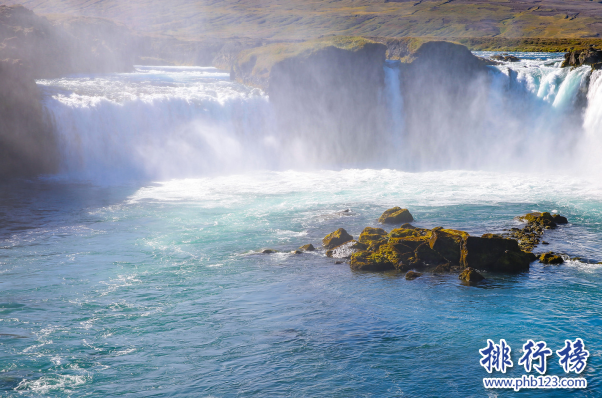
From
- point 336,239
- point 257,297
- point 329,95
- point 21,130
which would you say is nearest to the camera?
point 257,297

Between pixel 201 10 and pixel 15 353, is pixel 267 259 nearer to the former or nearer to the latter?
pixel 15 353

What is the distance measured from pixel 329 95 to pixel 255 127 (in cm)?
797

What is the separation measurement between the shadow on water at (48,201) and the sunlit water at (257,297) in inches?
6.2

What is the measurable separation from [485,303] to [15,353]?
47.2 feet

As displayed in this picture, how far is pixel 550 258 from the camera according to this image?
2117 centimetres

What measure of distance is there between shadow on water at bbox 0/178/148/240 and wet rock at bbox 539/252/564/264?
22.5 m

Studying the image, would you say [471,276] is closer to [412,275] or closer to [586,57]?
[412,275]

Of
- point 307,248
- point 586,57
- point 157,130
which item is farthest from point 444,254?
point 586,57

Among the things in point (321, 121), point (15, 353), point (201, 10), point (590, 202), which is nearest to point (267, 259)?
point (15, 353)

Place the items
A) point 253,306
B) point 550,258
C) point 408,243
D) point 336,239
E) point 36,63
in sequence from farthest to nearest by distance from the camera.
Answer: point 36,63 < point 336,239 < point 408,243 < point 550,258 < point 253,306

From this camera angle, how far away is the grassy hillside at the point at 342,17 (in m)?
150

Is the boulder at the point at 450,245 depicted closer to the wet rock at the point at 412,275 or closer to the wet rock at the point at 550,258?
the wet rock at the point at 412,275

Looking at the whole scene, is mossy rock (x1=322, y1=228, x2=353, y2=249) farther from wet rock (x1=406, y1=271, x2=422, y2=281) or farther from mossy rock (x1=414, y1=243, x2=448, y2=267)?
wet rock (x1=406, y1=271, x2=422, y2=281)

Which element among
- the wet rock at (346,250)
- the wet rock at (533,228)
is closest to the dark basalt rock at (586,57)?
the wet rock at (533,228)
